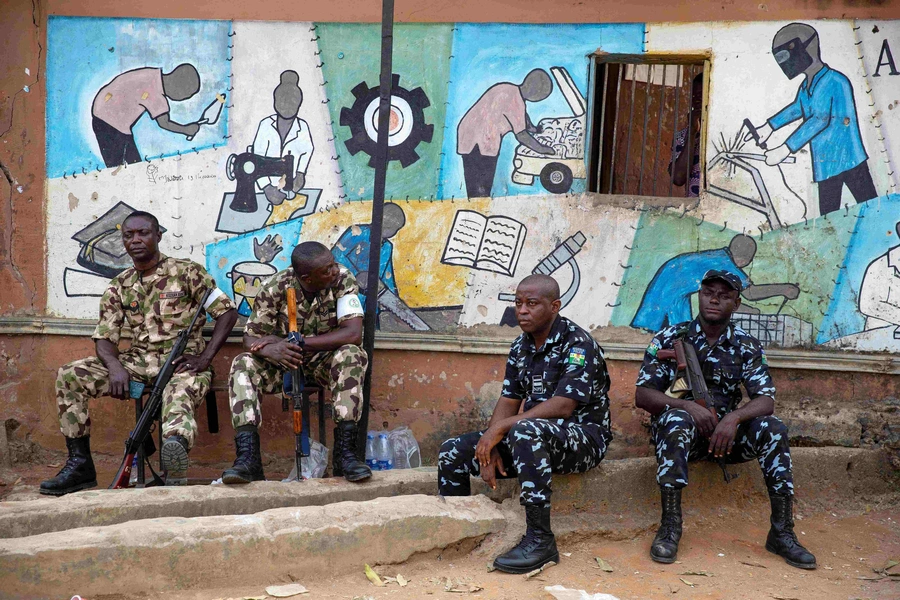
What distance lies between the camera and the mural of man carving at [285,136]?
5.77 meters

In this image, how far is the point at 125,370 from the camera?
16.9 ft

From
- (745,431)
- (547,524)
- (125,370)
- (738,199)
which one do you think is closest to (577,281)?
(738,199)

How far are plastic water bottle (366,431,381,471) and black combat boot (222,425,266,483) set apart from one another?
2.86 ft

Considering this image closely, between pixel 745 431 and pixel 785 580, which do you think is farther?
pixel 745 431

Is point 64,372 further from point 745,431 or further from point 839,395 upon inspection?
point 839,395

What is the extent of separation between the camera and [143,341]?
5371mm

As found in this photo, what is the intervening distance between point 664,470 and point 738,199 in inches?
83.0

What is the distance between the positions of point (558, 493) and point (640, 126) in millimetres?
2602

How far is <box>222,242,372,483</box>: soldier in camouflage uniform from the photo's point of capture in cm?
469

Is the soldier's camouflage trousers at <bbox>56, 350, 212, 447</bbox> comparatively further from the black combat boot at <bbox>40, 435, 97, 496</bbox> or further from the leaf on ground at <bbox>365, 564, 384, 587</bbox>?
the leaf on ground at <bbox>365, 564, 384, 587</bbox>

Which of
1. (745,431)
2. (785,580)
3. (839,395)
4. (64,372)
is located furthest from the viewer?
(839,395)

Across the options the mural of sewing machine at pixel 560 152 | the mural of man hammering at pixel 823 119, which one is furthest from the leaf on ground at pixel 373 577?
→ the mural of man hammering at pixel 823 119

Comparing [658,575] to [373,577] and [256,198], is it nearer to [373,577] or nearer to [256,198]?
[373,577]

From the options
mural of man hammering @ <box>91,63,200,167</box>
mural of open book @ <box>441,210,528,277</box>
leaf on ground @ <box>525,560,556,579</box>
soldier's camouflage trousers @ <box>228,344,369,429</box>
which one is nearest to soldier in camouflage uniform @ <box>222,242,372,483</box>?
soldier's camouflage trousers @ <box>228,344,369,429</box>
